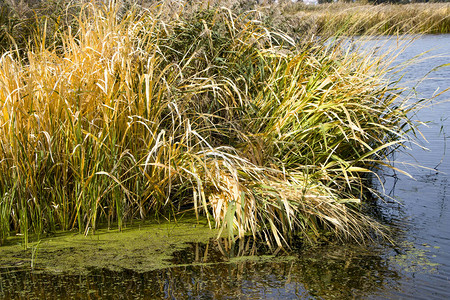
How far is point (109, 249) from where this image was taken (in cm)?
281

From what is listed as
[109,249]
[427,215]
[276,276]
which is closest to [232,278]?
[276,276]

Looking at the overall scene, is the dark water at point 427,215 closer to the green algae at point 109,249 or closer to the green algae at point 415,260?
the green algae at point 415,260

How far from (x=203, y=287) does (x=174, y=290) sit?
0.13m

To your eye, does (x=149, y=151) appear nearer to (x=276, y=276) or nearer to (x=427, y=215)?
(x=276, y=276)

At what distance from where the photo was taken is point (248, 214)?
3.01 meters

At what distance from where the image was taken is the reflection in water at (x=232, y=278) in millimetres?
2338

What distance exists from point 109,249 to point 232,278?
728 mm

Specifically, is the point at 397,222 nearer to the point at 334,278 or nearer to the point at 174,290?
the point at 334,278

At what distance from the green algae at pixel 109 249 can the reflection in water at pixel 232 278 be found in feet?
0.24

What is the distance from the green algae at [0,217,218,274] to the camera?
2617mm

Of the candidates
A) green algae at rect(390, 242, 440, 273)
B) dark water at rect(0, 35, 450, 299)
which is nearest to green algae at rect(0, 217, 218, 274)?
dark water at rect(0, 35, 450, 299)

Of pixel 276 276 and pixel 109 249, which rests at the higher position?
pixel 109 249

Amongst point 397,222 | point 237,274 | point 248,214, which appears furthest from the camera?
point 397,222

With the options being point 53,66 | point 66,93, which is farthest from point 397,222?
point 53,66
